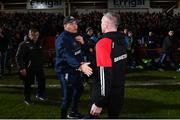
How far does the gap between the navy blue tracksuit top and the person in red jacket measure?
2.34m

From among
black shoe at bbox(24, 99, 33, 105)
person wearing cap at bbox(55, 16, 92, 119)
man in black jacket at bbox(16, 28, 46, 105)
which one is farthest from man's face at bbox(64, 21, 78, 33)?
black shoe at bbox(24, 99, 33, 105)

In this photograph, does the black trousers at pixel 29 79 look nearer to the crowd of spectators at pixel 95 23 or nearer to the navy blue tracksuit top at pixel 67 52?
the navy blue tracksuit top at pixel 67 52

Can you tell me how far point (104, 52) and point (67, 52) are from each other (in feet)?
8.81

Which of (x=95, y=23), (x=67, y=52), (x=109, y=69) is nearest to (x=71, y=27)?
(x=67, y=52)

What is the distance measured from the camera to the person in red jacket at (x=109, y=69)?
5.67m

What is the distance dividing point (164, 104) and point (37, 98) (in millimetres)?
3144

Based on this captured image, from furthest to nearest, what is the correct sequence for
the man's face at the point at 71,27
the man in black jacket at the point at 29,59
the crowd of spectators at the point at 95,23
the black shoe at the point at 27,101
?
1. the crowd of spectators at the point at 95,23
2. the black shoe at the point at 27,101
3. the man in black jacket at the point at 29,59
4. the man's face at the point at 71,27

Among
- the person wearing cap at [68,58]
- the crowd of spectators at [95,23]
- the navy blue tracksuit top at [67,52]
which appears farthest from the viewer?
the crowd of spectators at [95,23]

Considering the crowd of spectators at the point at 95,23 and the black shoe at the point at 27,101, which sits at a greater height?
the crowd of spectators at the point at 95,23

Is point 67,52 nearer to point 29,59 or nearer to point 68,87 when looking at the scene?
point 68,87

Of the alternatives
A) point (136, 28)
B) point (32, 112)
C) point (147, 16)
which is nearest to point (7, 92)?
point (32, 112)

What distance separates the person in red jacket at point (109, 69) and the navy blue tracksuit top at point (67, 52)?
2342 millimetres

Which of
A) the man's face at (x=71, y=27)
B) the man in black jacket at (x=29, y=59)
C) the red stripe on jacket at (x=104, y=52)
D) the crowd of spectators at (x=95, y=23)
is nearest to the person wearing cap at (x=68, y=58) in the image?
the man's face at (x=71, y=27)

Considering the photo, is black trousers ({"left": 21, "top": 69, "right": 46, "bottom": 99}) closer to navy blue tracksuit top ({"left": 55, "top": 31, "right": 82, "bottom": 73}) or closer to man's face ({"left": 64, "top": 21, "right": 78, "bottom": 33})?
navy blue tracksuit top ({"left": 55, "top": 31, "right": 82, "bottom": 73})
